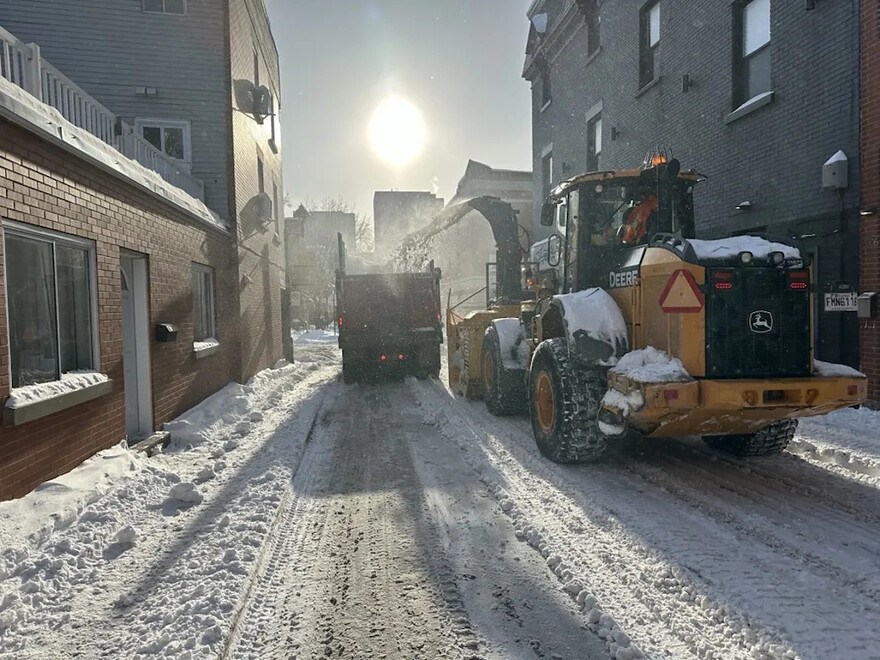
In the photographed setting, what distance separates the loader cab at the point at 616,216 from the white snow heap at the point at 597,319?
59cm

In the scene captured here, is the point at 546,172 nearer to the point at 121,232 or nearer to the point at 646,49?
the point at 646,49

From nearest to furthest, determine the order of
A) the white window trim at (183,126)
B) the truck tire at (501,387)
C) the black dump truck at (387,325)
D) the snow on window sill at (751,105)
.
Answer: the truck tire at (501,387)
the snow on window sill at (751,105)
the white window trim at (183,126)
the black dump truck at (387,325)

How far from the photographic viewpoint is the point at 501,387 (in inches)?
306

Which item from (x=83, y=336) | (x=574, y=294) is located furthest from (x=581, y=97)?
(x=83, y=336)

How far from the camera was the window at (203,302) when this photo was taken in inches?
350

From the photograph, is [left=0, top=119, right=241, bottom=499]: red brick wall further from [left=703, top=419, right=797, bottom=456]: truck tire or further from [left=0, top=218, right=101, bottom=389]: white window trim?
[left=703, top=419, right=797, bottom=456]: truck tire

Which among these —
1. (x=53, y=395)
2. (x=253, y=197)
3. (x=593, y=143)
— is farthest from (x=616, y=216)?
(x=593, y=143)

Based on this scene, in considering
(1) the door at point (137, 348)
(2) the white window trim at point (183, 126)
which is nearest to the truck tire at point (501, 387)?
(1) the door at point (137, 348)

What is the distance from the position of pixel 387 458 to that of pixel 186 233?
4.65 meters

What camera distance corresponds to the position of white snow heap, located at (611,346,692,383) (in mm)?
4207

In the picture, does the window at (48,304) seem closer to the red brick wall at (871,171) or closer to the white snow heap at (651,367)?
the white snow heap at (651,367)

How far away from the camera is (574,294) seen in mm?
5492

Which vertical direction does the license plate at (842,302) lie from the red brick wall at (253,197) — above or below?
below

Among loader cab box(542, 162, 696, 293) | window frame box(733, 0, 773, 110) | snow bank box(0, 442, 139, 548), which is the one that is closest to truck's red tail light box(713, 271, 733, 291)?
loader cab box(542, 162, 696, 293)
